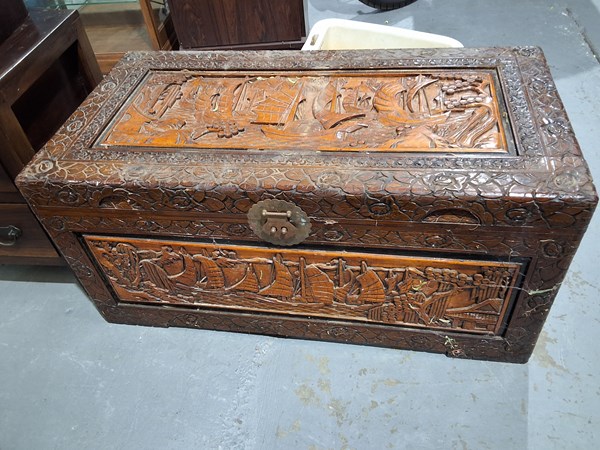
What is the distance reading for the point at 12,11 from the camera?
1.18 m

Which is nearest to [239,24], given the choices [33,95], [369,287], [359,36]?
[359,36]

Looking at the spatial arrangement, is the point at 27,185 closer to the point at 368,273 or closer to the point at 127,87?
the point at 127,87

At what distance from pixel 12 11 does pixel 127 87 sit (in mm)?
335

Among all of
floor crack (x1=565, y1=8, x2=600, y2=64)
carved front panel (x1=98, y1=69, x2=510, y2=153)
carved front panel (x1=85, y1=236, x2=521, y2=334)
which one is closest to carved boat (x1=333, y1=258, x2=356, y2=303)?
carved front panel (x1=85, y1=236, x2=521, y2=334)

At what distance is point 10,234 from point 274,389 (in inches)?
30.0

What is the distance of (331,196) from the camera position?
2.85 feet

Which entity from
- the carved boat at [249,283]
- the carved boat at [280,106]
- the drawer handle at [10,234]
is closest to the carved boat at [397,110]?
the carved boat at [280,106]

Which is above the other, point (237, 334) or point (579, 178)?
point (579, 178)

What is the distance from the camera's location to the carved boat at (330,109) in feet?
3.38

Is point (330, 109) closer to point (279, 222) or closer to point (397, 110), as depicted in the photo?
point (397, 110)

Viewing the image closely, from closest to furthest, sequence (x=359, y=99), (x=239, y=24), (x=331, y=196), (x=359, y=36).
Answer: (x=331, y=196)
(x=359, y=99)
(x=359, y=36)
(x=239, y=24)

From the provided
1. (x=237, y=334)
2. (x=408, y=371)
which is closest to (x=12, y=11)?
(x=237, y=334)

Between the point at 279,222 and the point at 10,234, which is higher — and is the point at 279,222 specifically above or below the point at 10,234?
above

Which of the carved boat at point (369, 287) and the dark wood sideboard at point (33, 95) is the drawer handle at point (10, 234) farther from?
the carved boat at point (369, 287)
